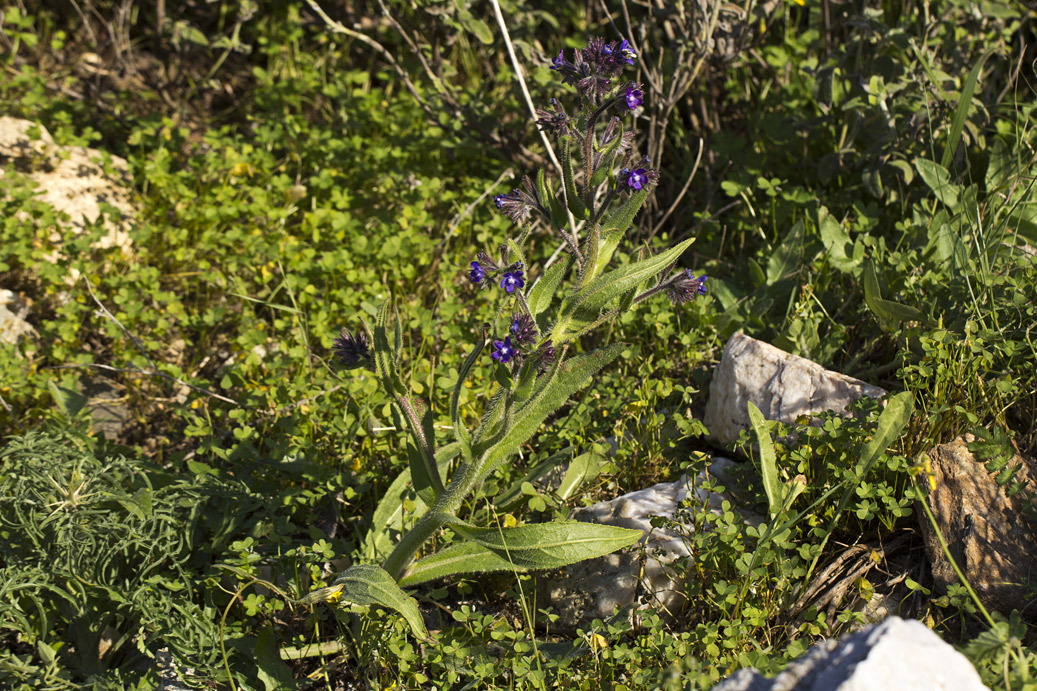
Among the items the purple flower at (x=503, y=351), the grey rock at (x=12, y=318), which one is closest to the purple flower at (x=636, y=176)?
the purple flower at (x=503, y=351)

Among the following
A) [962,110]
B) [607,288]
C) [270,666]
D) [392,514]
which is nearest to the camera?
[607,288]

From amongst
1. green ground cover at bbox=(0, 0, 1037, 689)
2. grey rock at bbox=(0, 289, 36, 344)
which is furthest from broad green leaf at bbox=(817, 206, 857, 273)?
grey rock at bbox=(0, 289, 36, 344)

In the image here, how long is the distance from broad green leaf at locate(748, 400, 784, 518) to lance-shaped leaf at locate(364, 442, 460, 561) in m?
1.03

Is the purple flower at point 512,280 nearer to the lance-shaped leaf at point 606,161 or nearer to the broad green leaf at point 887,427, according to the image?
the lance-shaped leaf at point 606,161

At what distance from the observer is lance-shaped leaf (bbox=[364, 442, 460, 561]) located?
→ 2.86m

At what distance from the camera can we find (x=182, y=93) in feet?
18.9

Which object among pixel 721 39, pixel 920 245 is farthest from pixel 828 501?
pixel 721 39

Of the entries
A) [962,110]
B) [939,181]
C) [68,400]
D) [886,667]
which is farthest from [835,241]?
[68,400]

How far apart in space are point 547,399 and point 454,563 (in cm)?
62

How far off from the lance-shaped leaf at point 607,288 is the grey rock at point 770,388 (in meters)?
0.87

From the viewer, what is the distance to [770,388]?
10.4 ft

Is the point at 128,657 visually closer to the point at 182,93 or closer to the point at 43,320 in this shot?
the point at 43,320

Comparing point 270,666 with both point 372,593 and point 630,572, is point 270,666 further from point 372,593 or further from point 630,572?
point 630,572

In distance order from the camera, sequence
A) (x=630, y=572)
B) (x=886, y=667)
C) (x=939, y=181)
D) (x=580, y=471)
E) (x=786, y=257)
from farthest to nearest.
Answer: (x=786, y=257) → (x=939, y=181) → (x=580, y=471) → (x=630, y=572) → (x=886, y=667)
